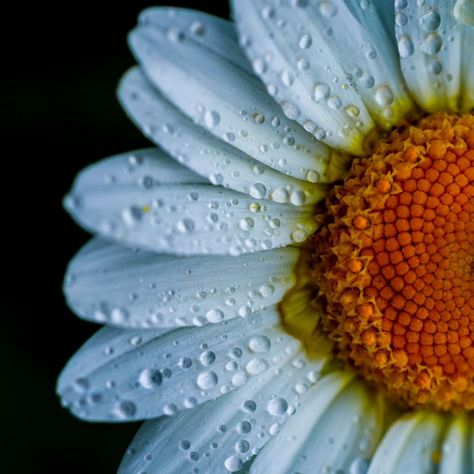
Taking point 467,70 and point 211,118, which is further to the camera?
point 467,70

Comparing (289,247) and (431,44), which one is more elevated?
(431,44)

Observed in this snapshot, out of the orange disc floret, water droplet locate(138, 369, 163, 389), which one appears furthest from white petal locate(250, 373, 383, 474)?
water droplet locate(138, 369, 163, 389)

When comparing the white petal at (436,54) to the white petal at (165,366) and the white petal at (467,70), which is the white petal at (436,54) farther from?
the white petal at (165,366)

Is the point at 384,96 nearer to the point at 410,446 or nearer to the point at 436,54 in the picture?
the point at 436,54

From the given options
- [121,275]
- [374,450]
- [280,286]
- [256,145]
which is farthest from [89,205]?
[374,450]

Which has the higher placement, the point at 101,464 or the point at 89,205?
the point at 89,205

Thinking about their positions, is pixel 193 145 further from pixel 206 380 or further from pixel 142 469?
pixel 142 469

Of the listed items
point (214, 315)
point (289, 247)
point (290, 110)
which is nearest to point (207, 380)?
point (214, 315)
